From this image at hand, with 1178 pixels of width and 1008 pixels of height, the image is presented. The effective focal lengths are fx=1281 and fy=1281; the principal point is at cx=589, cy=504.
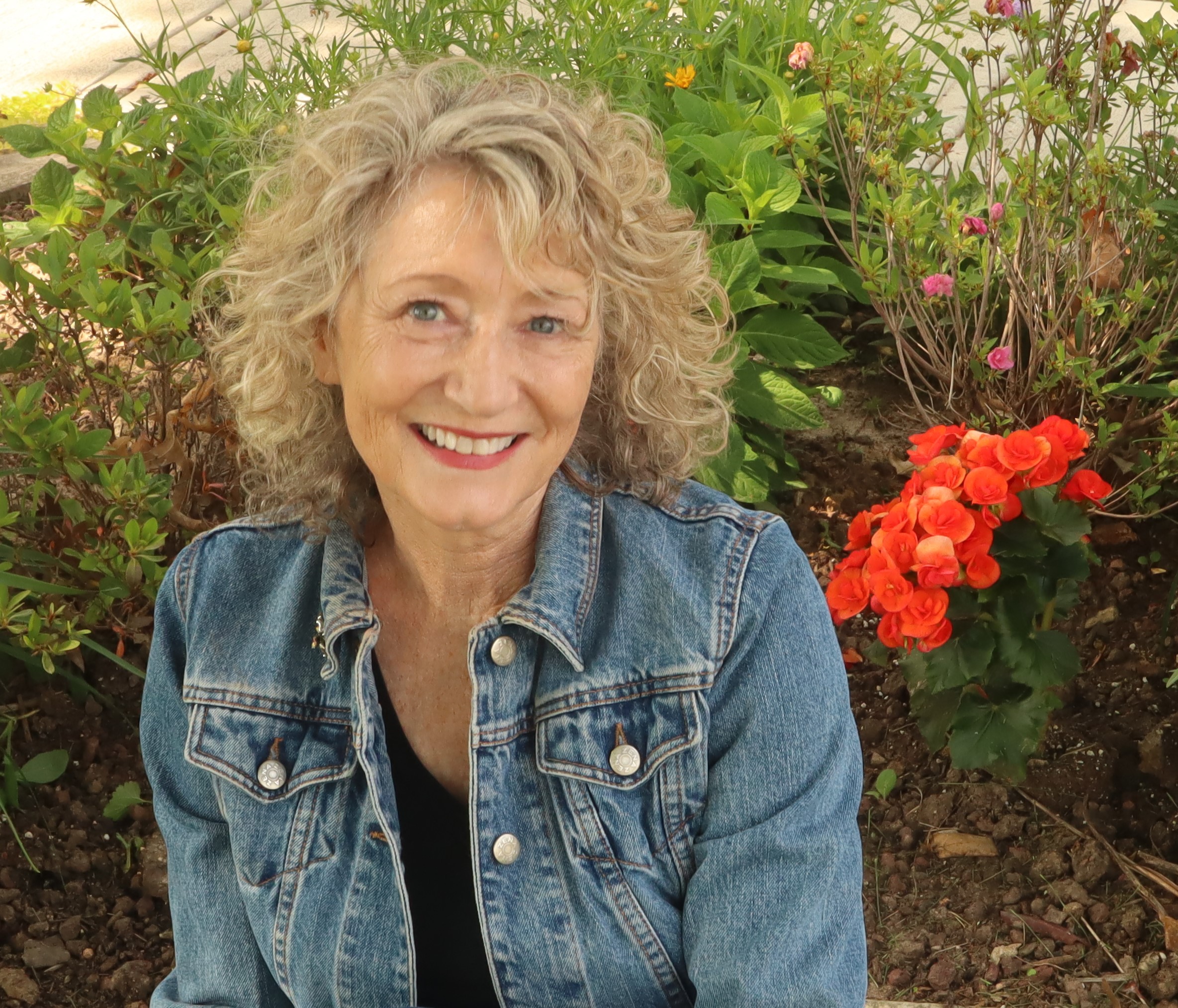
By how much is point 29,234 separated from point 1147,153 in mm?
2381

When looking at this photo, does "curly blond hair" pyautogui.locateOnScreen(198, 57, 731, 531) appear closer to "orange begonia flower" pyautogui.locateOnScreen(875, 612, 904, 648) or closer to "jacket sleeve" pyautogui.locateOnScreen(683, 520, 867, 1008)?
"jacket sleeve" pyautogui.locateOnScreen(683, 520, 867, 1008)

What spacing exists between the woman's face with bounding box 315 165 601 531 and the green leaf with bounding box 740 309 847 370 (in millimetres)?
1206

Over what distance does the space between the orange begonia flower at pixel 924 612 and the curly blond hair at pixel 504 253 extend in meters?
0.44

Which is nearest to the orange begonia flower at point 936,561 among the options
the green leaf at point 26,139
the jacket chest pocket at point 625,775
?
the jacket chest pocket at point 625,775

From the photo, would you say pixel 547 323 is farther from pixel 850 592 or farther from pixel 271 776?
pixel 850 592

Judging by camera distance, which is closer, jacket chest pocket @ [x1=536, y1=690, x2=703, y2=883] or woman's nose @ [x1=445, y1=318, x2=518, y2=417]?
woman's nose @ [x1=445, y1=318, x2=518, y2=417]

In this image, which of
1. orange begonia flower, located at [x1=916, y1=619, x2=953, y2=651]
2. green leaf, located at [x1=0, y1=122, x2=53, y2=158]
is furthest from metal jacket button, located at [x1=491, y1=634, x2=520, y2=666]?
green leaf, located at [x1=0, y1=122, x2=53, y2=158]

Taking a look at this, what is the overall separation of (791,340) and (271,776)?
155 cm

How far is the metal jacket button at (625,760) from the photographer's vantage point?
1.62 m

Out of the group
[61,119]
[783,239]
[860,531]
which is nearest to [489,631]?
[860,531]

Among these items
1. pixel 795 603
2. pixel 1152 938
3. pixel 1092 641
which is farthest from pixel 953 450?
pixel 795 603

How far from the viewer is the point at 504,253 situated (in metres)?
1.47

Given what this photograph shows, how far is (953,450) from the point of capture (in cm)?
267

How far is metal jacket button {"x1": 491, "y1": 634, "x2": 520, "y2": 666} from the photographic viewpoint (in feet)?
5.46
